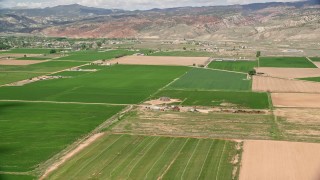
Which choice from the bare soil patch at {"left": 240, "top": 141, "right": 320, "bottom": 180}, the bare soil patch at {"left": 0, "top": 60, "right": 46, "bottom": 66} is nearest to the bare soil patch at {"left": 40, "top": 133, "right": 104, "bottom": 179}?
the bare soil patch at {"left": 240, "top": 141, "right": 320, "bottom": 180}

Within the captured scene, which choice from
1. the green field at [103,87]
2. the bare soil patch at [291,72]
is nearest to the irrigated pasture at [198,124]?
the green field at [103,87]

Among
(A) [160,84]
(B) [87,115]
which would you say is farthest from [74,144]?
(A) [160,84]

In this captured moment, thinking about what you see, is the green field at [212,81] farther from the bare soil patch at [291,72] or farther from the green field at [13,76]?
the green field at [13,76]

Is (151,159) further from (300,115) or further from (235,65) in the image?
(235,65)

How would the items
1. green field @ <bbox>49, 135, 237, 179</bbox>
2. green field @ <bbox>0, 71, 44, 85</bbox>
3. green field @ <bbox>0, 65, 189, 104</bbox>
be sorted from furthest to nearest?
green field @ <bbox>0, 71, 44, 85</bbox>, green field @ <bbox>0, 65, 189, 104</bbox>, green field @ <bbox>49, 135, 237, 179</bbox>

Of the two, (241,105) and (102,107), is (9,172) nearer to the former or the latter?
(102,107)

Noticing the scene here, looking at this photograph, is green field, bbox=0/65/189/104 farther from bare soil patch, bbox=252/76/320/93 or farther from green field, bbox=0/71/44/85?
bare soil patch, bbox=252/76/320/93
